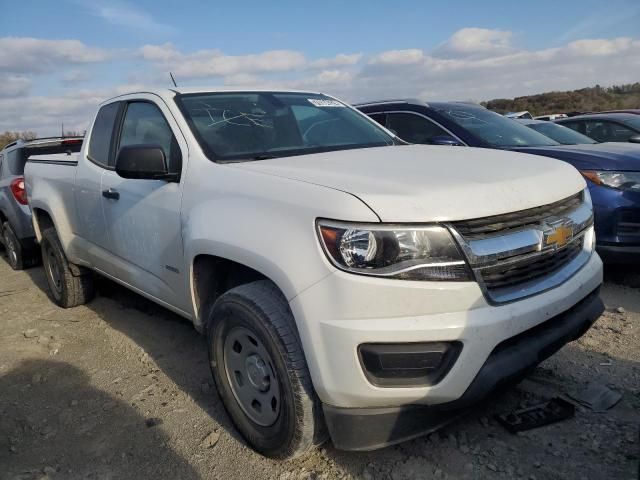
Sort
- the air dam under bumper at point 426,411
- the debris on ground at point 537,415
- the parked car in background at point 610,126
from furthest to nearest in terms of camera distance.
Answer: the parked car in background at point 610,126 < the debris on ground at point 537,415 < the air dam under bumper at point 426,411

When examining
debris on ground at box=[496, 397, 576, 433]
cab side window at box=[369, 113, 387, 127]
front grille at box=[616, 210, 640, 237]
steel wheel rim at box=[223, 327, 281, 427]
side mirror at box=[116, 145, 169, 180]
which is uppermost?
cab side window at box=[369, 113, 387, 127]

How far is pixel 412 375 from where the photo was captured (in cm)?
198

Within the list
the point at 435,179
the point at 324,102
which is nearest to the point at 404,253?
the point at 435,179

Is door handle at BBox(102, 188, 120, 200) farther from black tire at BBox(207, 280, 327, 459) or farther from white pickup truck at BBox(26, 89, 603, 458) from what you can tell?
black tire at BBox(207, 280, 327, 459)

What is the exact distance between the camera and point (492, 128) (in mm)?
5270

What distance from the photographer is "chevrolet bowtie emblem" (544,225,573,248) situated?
221 cm

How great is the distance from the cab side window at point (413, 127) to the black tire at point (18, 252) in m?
4.77

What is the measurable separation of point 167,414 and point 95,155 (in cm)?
217

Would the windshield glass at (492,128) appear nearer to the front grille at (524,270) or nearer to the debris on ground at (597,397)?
the debris on ground at (597,397)

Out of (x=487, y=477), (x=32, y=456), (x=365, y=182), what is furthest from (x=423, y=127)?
(x=32, y=456)

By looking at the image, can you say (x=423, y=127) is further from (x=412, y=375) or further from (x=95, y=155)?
(x=412, y=375)

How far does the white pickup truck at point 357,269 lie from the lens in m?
1.94

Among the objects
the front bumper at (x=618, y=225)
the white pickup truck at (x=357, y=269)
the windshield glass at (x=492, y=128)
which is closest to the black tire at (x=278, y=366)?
the white pickup truck at (x=357, y=269)

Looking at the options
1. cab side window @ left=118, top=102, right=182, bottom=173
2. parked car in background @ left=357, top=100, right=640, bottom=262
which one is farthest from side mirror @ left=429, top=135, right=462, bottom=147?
cab side window @ left=118, top=102, right=182, bottom=173
